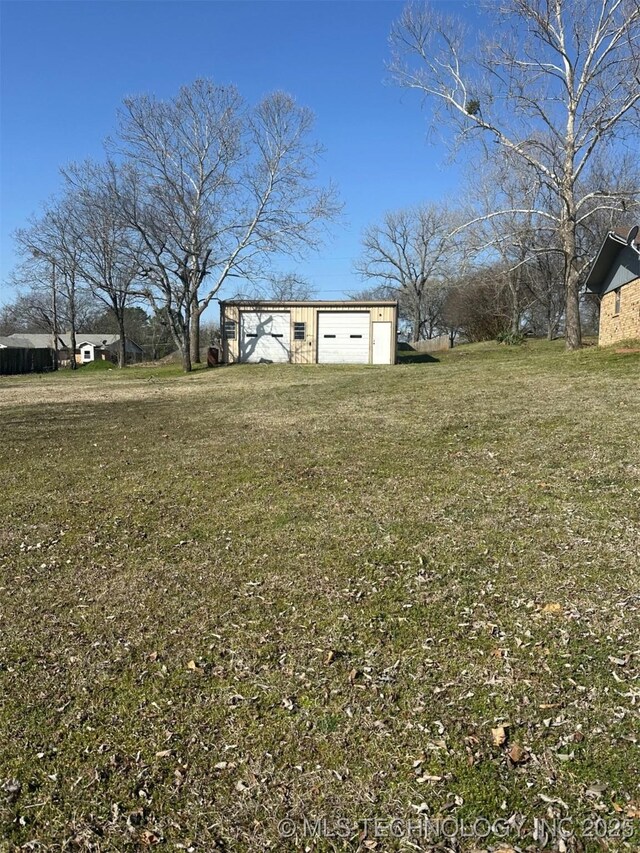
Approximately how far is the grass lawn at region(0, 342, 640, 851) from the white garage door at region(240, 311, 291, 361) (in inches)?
813

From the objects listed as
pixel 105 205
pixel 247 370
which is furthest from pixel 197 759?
pixel 105 205

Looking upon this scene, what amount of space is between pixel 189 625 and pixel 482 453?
14.6ft

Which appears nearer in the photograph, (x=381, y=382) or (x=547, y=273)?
(x=381, y=382)

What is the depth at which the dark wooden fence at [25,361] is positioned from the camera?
110 feet

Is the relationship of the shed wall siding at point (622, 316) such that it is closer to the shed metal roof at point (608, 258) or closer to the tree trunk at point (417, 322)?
the shed metal roof at point (608, 258)

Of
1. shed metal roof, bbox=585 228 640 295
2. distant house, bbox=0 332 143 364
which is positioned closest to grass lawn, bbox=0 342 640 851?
shed metal roof, bbox=585 228 640 295

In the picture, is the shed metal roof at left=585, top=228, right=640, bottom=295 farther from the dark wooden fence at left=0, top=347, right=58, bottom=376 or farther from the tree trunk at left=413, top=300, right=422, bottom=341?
the tree trunk at left=413, top=300, right=422, bottom=341

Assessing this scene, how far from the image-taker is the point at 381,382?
15.4 m

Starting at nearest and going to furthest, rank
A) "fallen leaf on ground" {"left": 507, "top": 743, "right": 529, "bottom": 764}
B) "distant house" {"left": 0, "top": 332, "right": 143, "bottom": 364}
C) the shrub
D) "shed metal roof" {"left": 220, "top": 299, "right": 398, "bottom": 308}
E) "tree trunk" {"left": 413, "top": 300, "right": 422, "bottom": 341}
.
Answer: "fallen leaf on ground" {"left": 507, "top": 743, "right": 529, "bottom": 764} → "shed metal roof" {"left": 220, "top": 299, "right": 398, "bottom": 308} → the shrub → "tree trunk" {"left": 413, "top": 300, "right": 422, "bottom": 341} → "distant house" {"left": 0, "top": 332, "right": 143, "bottom": 364}

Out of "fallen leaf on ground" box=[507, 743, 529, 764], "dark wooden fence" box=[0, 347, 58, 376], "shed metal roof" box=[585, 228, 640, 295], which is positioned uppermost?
"shed metal roof" box=[585, 228, 640, 295]

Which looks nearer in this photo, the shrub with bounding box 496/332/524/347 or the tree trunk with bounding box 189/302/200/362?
the tree trunk with bounding box 189/302/200/362

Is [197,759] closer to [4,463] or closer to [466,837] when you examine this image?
[466,837]

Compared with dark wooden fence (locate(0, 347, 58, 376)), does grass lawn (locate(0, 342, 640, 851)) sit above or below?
below

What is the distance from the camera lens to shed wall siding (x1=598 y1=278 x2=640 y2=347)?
58.3 ft
